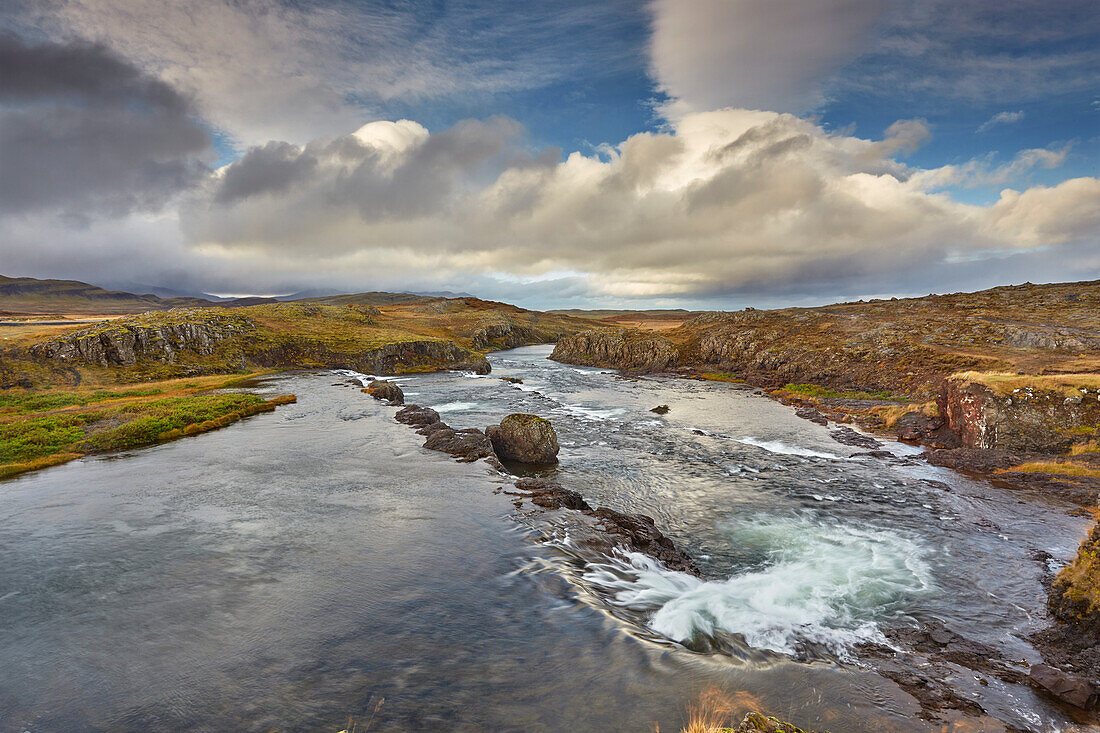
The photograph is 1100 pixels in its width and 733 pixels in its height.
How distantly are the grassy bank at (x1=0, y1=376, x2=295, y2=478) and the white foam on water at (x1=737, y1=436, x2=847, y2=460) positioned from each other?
45548 millimetres

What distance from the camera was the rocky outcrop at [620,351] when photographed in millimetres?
98750

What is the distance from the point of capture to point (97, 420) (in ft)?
119

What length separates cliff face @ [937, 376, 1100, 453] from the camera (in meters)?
28.1

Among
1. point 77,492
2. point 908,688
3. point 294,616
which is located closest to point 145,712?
point 294,616

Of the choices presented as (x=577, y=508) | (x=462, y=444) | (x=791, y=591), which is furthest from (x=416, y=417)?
(x=791, y=591)

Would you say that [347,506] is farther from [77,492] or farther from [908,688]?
[908,688]

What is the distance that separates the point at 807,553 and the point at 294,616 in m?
18.5

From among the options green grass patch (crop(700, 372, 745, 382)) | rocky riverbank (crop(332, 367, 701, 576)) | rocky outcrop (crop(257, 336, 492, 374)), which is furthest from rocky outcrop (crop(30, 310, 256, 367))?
green grass patch (crop(700, 372, 745, 382))

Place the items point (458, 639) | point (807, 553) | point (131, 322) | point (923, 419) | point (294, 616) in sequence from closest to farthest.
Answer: point (458, 639) → point (294, 616) → point (807, 553) → point (923, 419) → point (131, 322)

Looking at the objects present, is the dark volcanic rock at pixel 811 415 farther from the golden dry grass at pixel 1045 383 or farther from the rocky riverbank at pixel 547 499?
the rocky riverbank at pixel 547 499

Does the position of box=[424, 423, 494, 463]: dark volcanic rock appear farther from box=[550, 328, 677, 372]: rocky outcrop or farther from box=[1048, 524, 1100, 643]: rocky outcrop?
box=[550, 328, 677, 372]: rocky outcrop

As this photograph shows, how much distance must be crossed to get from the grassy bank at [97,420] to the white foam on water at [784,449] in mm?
45548

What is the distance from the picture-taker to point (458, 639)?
11469 mm

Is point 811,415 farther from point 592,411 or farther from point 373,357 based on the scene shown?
point 373,357
